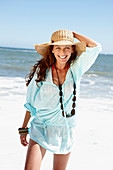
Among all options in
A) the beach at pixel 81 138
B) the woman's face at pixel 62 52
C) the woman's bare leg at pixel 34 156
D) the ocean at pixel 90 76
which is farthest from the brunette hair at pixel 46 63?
the beach at pixel 81 138

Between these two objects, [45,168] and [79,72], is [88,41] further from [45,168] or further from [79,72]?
[45,168]

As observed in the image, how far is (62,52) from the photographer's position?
208 cm

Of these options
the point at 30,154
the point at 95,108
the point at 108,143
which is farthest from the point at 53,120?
the point at 95,108

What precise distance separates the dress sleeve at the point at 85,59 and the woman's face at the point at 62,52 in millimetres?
148

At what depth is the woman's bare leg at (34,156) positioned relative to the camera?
1.96 m

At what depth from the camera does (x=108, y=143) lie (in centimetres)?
429

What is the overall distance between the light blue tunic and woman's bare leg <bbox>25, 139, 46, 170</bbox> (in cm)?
5

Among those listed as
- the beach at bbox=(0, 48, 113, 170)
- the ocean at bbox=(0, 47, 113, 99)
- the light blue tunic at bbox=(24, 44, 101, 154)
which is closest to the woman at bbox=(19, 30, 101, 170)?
the light blue tunic at bbox=(24, 44, 101, 154)

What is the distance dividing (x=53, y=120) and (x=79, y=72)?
21.4 inches

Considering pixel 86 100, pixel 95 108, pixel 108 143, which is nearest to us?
pixel 108 143

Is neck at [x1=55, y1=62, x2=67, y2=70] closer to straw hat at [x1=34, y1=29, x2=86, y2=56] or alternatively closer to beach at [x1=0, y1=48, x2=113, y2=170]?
straw hat at [x1=34, y1=29, x2=86, y2=56]

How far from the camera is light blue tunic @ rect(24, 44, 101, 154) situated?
82.8 inches

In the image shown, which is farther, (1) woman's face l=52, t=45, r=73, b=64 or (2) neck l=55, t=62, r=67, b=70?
(2) neck l=55, t=62, r=67, b=70

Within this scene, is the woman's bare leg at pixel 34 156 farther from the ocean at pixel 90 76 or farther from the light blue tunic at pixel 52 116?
the ocean at pixel 90 76
